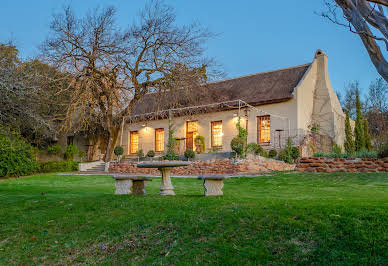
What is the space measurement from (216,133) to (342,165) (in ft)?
34.4

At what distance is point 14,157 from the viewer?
1842cm

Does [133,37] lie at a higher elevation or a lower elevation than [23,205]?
higher

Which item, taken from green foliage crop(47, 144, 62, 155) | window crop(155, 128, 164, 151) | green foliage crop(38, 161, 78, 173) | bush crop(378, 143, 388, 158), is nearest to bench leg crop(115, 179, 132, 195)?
bush crop(378, 143, 388, 158)

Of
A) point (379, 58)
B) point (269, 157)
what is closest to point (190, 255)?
point (379, 58)

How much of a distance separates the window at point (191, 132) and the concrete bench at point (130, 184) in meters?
16.0

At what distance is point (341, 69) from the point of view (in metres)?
28.5

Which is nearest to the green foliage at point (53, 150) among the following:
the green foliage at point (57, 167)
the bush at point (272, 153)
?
the green foliage at point (57, 167)

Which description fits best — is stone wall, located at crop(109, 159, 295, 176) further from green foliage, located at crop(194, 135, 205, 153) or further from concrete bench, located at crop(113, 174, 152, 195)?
concrete bench, located at crop(113, 174, 152, 195)

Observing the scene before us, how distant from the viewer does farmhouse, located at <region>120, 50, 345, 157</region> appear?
2098 cm

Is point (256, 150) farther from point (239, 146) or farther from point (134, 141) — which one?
point (134, 141)

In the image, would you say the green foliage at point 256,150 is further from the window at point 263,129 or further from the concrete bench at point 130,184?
the concrete bench at point 130,184

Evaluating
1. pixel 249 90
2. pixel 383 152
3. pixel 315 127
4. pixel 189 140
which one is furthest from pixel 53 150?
pixel 383 152

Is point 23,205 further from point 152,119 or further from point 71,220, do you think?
point 152,119

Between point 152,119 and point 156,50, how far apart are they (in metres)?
6.84
